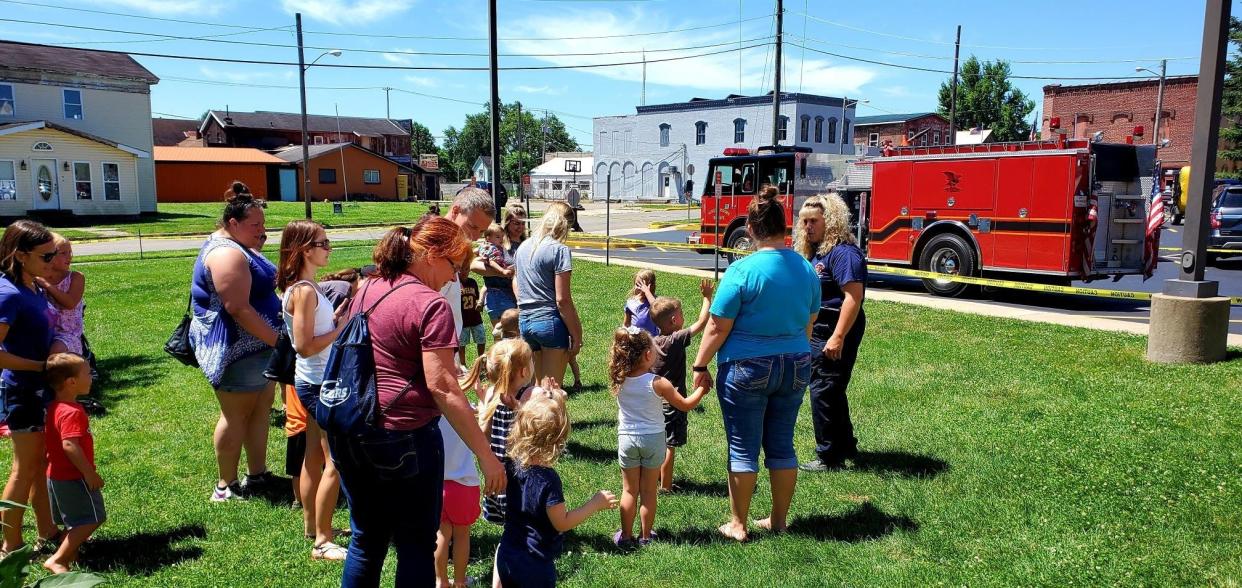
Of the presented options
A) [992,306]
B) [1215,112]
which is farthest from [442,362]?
[992,306]

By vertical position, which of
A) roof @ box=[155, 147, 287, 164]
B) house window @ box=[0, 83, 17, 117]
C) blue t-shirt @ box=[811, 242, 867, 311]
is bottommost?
blue t-shirt @ box=[811, 242, 867, 311]

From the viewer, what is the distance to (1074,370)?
318 inches

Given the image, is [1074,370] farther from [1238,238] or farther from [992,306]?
[1238,238]

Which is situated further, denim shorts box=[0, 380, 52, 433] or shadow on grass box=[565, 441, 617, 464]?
shadow on grass box=[565, 441, 617, 464]

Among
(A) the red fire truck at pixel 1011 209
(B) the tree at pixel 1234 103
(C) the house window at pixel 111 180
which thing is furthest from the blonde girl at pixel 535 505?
(B) the tree at pixel 1234 103

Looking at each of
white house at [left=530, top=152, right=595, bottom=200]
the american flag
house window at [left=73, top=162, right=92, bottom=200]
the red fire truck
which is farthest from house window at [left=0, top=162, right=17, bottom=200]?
white house at [left=530, top=152, right=595, bottom=200]

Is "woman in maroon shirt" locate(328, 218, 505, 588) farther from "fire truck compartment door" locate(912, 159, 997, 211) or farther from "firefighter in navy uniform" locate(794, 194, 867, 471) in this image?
"fire truck compartment door" locate(912, 159, 997, 211)

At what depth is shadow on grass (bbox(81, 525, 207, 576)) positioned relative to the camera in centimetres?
433

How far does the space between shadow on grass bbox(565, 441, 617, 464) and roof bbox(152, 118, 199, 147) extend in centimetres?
8950

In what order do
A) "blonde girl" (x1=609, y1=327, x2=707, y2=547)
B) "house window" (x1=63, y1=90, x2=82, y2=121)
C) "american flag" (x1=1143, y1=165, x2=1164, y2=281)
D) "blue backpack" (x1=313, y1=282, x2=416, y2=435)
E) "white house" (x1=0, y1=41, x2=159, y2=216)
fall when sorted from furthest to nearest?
"house window" (x1=63, y1=90, x2=82, y2=121), "white house" (x1=0, y1=41, x2=159, y2=216), "american flag" (x1=1143, y1=165, x2=1164, y2=281), "blonde girl" (x1=609, y1=327, x2=707, y2=547), "blue backpack" (x1=313, y1=282, x2=416, y2=435)

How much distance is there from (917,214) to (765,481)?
34.4 ft

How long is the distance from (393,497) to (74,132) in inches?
1514

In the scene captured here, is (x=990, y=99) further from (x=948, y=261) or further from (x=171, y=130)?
(x=171, y=130)

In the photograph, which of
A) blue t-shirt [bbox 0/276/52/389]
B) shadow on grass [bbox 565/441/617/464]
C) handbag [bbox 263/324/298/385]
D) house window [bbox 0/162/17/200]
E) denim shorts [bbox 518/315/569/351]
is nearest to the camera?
blue t-shirt [bbox 0/276/52/389]
